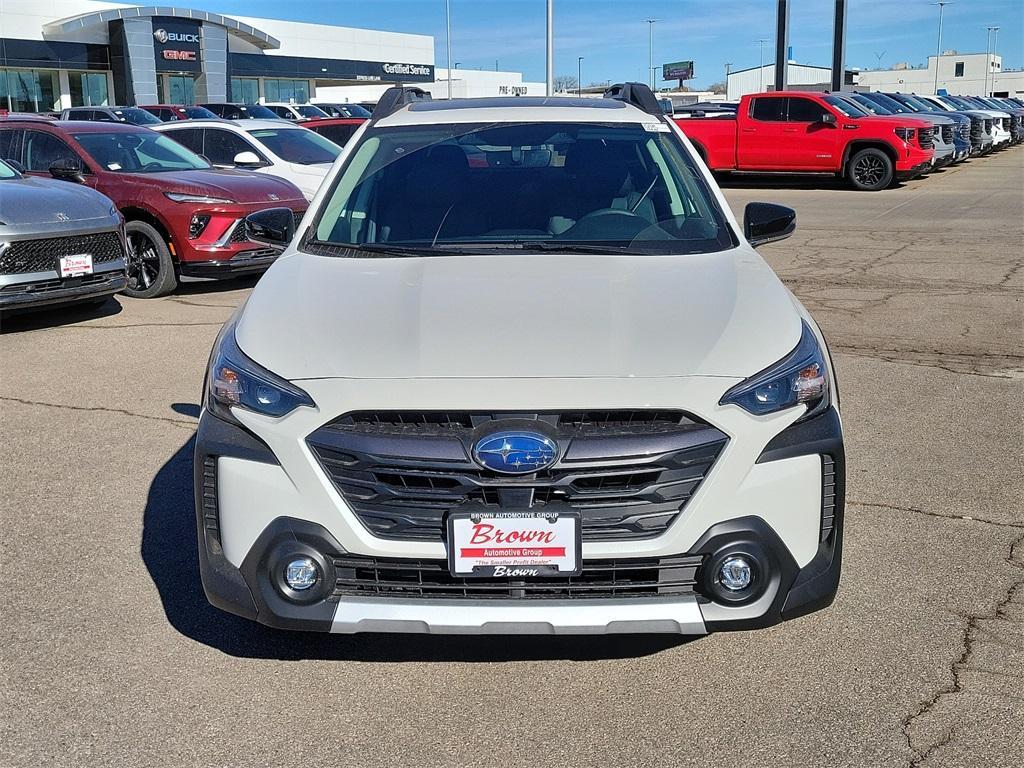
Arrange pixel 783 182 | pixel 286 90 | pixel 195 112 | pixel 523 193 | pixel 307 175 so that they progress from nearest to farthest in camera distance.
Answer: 1. pixel 523 193
2. pixel 307 175
3. pixel 783 182
4. pixel 195 112
5. pixel 286 90

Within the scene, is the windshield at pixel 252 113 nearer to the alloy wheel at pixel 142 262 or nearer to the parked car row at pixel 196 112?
the parked car row at pixel 196 112

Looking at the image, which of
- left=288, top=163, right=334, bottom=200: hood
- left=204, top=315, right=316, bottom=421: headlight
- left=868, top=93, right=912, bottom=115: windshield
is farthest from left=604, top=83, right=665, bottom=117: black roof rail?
left=868, top=93, right=912, bottom=115: windshield

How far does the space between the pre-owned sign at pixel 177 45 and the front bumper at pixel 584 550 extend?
5090 cm

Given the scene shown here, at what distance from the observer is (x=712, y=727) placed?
3082 mm

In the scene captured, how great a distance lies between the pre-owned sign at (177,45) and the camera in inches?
1940

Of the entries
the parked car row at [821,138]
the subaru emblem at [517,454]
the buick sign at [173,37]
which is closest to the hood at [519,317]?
the subaru emblem at [517,454]

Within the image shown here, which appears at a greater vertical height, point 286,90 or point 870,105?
point 286,90

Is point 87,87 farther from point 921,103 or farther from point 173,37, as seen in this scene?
point 921,103

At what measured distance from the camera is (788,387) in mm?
3059

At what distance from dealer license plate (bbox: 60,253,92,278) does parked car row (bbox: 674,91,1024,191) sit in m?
14.6

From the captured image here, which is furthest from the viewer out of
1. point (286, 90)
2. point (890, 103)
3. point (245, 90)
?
point (286, 90)

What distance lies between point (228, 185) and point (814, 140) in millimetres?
15304

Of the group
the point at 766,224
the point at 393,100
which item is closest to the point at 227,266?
the point at 393,100

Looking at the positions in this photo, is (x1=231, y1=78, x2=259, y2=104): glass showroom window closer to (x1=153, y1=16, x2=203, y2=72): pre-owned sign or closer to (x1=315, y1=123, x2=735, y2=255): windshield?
(x1=153, y1=16, x2=203, y2=72): pre-owned sign
